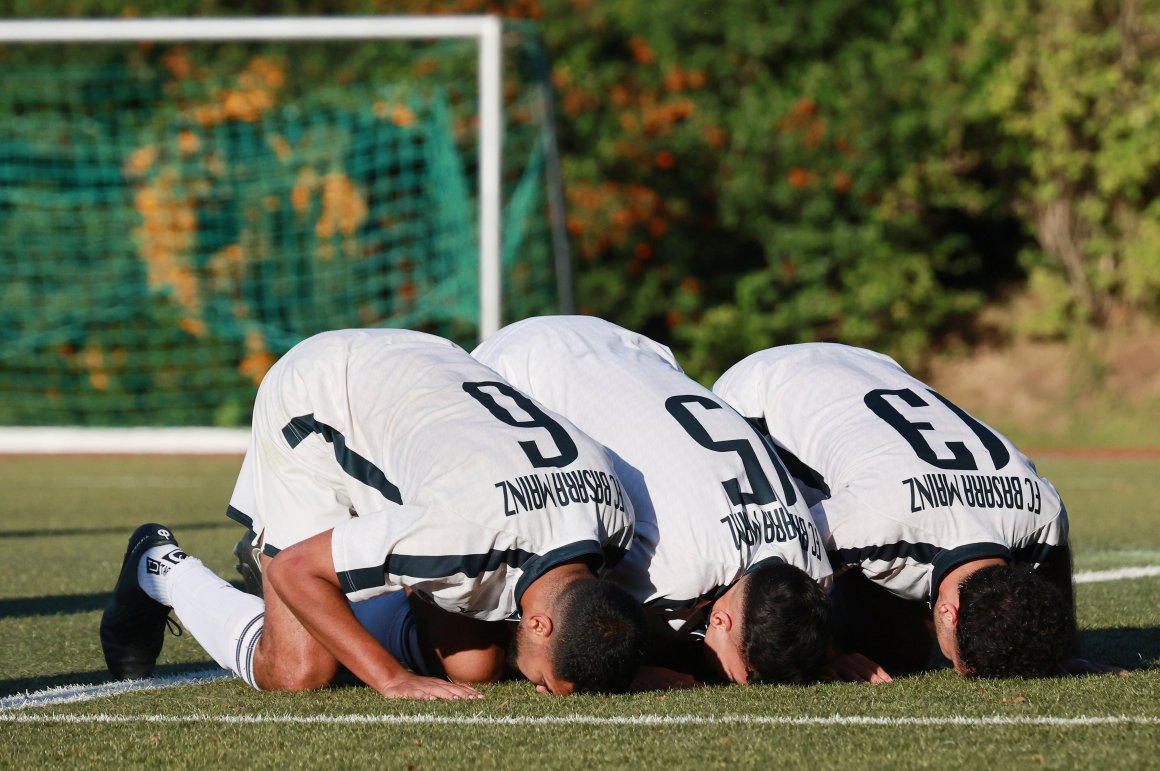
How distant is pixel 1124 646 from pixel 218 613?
2661mm

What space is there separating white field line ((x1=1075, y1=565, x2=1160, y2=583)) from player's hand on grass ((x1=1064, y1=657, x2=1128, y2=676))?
2.04 metres

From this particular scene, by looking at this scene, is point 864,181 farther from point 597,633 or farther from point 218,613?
point 597,633

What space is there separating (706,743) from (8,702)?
5.87 feet

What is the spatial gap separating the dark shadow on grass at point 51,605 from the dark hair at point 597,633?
2.02 metres

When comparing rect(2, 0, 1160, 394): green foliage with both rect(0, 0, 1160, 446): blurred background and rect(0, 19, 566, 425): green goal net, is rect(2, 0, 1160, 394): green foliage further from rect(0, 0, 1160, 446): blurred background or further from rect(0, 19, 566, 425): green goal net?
rect(0, 19, 566, 425): green goal net

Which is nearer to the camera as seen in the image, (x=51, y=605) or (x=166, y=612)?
(x=166, y=612)

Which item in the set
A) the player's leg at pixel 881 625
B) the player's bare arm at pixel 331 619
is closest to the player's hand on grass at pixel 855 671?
the player's leg at pixel 881 625

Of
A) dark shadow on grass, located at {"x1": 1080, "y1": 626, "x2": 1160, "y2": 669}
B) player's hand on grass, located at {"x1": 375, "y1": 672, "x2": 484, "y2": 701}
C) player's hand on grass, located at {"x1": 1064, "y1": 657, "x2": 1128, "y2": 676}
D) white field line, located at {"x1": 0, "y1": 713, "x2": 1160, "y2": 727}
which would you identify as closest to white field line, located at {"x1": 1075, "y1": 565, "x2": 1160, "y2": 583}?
dark shadow on grass, located at {"x1": 1080, "y1": 626, "x2": 1160, "y2": 669}

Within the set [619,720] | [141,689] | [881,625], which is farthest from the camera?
[881,625]

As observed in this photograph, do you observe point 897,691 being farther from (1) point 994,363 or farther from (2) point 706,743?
(1) point 994,363

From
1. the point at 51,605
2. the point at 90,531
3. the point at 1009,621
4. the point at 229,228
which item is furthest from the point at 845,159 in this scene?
the point at 1009,621

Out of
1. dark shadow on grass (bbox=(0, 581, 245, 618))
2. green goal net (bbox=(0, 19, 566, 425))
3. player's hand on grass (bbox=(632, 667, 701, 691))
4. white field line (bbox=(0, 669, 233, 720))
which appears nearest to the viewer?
white field line (bbox=(0, 669, 233, 720))

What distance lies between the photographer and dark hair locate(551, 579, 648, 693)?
139 inches

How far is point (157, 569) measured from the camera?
14.6ft
